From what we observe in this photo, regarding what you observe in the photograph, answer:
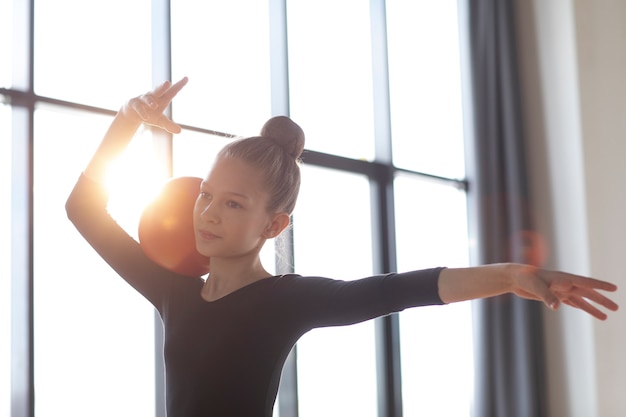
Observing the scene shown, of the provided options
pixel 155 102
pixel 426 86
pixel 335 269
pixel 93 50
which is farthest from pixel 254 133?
pixel 426 86

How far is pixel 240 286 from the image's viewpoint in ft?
4.73

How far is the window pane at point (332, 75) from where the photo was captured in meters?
3.35

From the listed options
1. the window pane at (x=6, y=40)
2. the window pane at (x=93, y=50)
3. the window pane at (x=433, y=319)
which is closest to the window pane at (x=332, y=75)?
the window pane at (x=433, y=319)

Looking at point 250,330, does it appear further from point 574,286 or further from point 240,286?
point 574,286

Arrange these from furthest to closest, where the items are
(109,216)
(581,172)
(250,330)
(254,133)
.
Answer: (581,172)
(254,133)
(109,216)
(250,330)

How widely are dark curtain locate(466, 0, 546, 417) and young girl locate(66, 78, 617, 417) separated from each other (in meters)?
2.76

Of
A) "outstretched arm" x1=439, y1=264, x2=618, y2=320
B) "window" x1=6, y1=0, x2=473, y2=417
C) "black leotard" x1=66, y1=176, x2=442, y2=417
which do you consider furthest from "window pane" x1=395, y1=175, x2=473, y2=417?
"outstretched arm" x1=439, y1=264, x2=618, y2=320

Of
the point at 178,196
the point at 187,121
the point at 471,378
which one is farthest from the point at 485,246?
the point at 178,196

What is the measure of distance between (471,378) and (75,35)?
8.59 feet

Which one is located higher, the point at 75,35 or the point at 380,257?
the point at 75,35

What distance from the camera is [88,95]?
2428 millimetres

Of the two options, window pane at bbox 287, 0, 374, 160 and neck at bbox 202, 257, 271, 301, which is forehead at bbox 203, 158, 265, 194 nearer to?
neck at bbox 202, 257, 271, 301

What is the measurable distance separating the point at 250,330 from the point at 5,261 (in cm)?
105

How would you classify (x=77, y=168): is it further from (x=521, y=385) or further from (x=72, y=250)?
(x=521, y=385)
